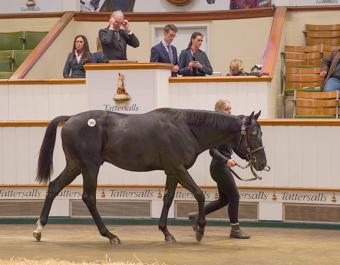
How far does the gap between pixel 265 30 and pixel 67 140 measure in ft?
27.5

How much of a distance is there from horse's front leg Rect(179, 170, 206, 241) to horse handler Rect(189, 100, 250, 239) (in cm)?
34

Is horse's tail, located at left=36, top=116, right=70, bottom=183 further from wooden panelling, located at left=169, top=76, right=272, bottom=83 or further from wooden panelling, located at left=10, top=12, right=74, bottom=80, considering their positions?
wooden panelling, located at left=10, top=12, right=74, bottom=80

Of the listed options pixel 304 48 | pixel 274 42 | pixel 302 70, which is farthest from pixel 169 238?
pixel 304 48

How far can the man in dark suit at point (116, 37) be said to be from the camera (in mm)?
14602

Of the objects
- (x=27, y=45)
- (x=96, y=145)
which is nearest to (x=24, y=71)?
(x=27, y=45)

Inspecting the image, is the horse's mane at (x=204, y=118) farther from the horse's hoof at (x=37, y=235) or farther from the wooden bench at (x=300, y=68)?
the wooden bench at (x=300, y=68)

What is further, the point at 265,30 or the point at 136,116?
the point at 265,30

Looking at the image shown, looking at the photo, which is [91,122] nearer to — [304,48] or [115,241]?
[115,241]

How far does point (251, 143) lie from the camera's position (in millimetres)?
12203

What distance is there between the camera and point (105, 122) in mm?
12469

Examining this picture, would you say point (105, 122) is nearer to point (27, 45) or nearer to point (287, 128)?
point (287, 128)

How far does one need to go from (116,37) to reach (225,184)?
3201 mm

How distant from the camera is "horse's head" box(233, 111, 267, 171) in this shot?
12.2m

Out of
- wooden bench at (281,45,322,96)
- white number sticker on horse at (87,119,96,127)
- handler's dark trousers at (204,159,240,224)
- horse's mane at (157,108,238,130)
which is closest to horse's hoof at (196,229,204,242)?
handler's dark trousers at (204,159,240,224)
